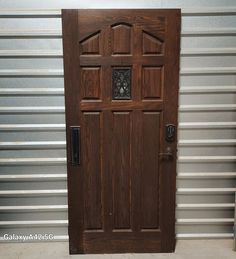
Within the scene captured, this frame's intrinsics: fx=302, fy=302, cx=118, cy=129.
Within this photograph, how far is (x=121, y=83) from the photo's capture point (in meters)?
2.47

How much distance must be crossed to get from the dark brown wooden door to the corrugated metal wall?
0.50 feet

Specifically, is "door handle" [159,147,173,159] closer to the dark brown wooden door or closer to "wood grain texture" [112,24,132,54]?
the dark brown wooden door

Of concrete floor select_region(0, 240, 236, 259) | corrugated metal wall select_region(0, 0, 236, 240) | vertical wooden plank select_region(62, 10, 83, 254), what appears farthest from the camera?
concrete floor select_region(0, 240, 236, 259)

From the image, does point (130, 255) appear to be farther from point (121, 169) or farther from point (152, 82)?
point (152, 82)

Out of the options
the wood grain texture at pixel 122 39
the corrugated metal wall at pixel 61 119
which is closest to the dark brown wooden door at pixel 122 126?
the wood grain texture at pixel 122 39

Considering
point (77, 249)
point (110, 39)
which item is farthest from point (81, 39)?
point (77, 249)

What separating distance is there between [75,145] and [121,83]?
2.11 ft

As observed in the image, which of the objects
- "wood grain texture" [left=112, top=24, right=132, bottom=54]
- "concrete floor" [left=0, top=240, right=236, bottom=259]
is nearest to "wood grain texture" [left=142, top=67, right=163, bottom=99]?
"wood grain texture" [left=112, top=24, right=132, bottom=54]

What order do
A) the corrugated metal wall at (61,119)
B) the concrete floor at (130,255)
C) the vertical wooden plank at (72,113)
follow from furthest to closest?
the concrete floor at (130,255), the corrugated metal wall at (61,119), the vertical wooden plank at (72,113)

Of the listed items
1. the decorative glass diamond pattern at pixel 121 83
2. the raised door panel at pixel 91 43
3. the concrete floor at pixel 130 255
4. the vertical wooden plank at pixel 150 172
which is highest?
the raised door panel at pixel 91 43

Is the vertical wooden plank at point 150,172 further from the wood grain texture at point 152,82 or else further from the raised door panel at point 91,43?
the raised door panel at point 91,43

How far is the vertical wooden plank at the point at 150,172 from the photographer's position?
99.8 inches

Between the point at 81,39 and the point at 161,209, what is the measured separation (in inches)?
62.5

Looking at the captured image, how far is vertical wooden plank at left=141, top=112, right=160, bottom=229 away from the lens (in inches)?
99.8
